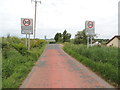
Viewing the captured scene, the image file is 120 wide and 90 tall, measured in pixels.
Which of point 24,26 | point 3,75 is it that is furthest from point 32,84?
point 24,26

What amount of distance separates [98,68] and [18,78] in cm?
386

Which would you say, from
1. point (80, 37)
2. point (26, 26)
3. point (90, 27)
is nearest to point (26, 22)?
point (26, 26)

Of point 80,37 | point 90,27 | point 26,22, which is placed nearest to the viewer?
point 26,22

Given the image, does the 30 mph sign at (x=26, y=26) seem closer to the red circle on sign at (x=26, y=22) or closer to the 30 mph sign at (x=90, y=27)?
the red circle on sign at (x=26, y=22)

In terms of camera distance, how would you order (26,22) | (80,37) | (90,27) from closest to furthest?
1. (26,22)
2. (90,27)
3. (80,37)

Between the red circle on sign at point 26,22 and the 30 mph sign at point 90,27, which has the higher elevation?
the red circle on sign at point 26,22

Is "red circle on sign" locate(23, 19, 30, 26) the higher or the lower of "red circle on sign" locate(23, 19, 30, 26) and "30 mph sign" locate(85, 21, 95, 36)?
the higher

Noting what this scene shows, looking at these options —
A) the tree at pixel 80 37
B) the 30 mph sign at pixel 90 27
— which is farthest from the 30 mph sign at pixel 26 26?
the tree at pixel 80 37

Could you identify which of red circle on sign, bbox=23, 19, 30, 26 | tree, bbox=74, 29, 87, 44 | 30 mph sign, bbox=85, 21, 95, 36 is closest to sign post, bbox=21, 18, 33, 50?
red circle on sign, bbox=23, 19, 30, 26

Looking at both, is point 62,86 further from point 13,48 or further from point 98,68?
point 13,48

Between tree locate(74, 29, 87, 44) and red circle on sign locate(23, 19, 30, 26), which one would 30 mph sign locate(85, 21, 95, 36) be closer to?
red circle on sign locate(23, 19, 30, 26)

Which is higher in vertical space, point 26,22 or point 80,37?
point 26,22

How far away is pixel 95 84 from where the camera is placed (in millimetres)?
4336

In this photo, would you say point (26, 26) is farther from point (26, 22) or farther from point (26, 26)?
point (26, 22)
